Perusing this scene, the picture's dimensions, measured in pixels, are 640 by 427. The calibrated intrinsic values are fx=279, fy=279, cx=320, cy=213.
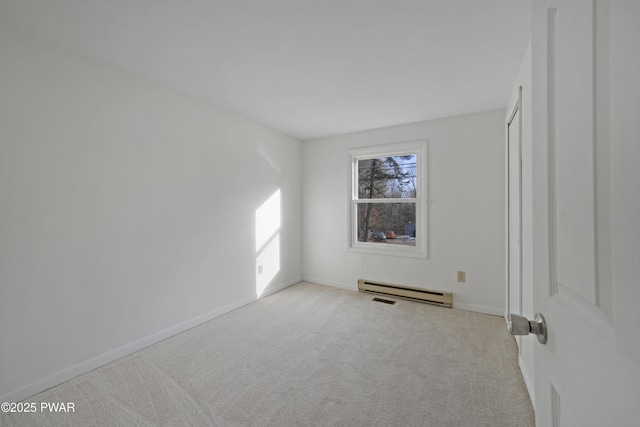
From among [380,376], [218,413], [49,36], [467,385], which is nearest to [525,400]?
[467,385]

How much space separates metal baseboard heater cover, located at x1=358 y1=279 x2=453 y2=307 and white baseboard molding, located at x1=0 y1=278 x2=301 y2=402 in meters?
1.81

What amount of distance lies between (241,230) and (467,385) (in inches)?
105

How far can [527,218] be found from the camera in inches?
74.5

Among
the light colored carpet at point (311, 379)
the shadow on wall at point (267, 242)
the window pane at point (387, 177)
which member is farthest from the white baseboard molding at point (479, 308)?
the shadow on wall at point (267, 242)

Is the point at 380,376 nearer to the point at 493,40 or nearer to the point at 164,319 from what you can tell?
the point at 164,319

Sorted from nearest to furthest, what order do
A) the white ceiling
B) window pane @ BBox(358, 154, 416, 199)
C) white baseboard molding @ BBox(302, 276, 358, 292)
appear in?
the white ceiling, window pane @ BBox(358, 154, 416, 199), white baseboard molding @ BBox(302, 276, 358, 292)

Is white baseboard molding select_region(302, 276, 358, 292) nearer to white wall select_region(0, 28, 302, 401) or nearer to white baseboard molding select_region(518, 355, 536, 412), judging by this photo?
white wall select_region(0, 28, 302, 401)

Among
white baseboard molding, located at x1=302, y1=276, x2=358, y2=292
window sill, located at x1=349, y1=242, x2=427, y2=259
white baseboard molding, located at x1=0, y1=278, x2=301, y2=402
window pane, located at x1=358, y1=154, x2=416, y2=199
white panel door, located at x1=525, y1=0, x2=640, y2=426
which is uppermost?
window pane, located at x1=358, y1=154, x2=416, y2=199

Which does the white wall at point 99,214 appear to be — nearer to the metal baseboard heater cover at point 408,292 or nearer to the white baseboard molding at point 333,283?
the white baseboard molding at point 333,283

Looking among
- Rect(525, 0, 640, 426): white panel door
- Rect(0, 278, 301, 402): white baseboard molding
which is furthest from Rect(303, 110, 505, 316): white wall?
Rect(525, 0, 640, 426): white panel door

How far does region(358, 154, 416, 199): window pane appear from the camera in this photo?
379 centimetres

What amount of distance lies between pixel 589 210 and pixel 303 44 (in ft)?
6.48

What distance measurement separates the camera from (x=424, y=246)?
11.8 ft

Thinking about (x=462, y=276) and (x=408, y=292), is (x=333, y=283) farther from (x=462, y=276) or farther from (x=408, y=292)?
(x=462, y=276)
